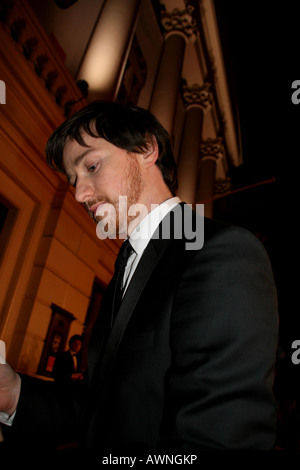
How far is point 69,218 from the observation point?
549cm

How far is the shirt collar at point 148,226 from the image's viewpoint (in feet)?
5.08

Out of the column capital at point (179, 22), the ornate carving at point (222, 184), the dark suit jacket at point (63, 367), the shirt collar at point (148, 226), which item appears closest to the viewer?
the shirt collar at point (148, 226)

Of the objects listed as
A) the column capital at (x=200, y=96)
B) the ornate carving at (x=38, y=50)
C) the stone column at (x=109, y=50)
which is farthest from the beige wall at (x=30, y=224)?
the column capital at (x=200, y=96)

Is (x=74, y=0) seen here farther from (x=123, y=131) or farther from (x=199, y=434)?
(x=199, y=434)

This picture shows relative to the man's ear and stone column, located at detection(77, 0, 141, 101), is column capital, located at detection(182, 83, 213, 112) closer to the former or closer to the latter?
stone column, located at detection(77, 0, 141, 101)

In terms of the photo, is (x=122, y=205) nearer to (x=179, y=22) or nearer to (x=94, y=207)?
(x=94, y=207)

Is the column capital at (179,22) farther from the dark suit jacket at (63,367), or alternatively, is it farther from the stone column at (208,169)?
the dark suit jacket at (63,367)

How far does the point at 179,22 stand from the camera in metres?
11.5

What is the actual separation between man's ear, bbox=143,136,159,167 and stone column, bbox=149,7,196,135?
7.60 m

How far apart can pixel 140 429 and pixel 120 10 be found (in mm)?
8715

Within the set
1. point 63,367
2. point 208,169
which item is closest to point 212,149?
point 208,169

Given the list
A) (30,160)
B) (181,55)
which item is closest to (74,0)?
(181,55)

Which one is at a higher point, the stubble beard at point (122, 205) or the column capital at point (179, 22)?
the column capital at point (179, 22)

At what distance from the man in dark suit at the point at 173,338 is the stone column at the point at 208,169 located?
12.4 metres
